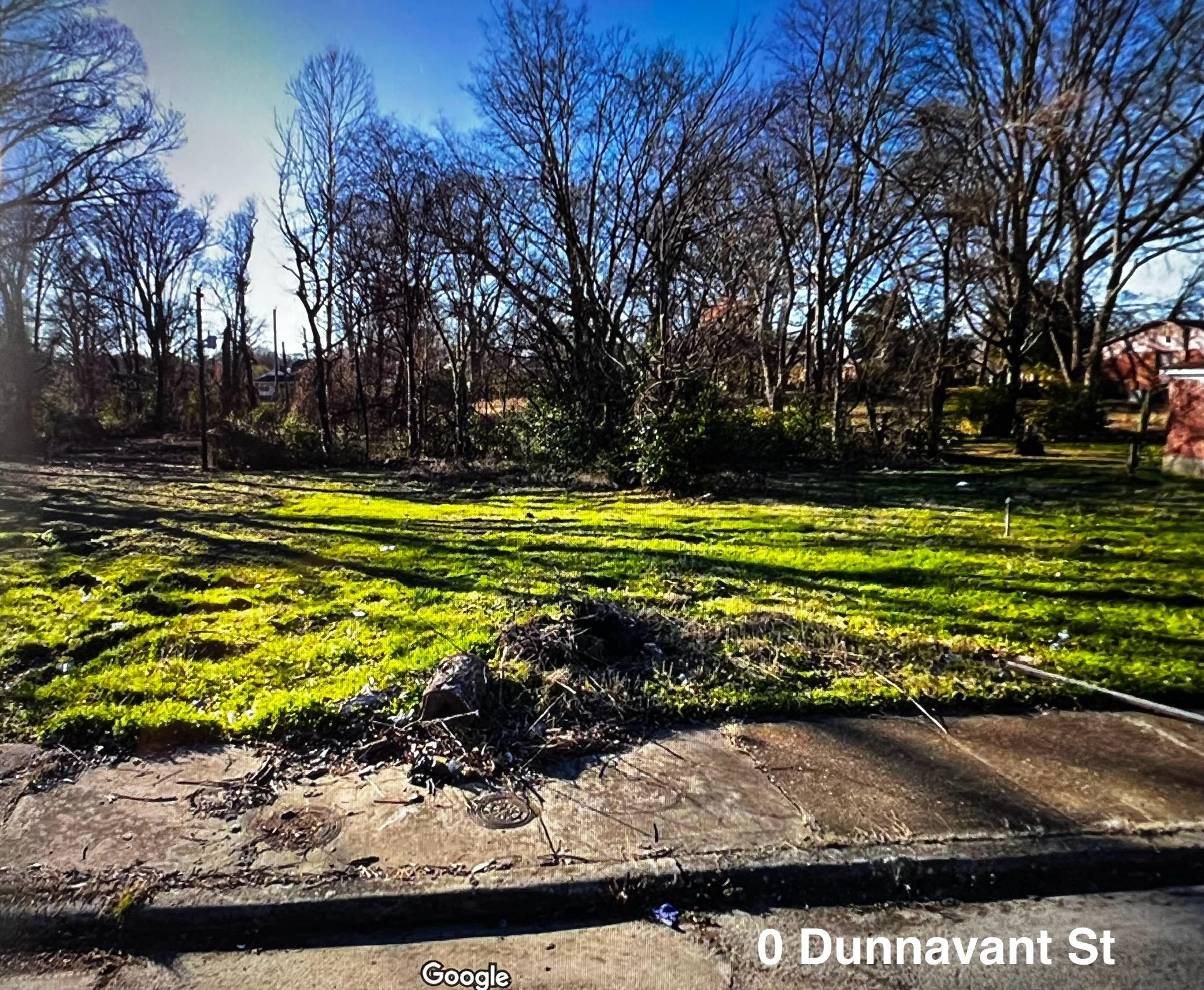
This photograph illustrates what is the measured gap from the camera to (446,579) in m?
6.00

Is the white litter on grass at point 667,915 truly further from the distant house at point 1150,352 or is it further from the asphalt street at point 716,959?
the distant house at point 1150,352

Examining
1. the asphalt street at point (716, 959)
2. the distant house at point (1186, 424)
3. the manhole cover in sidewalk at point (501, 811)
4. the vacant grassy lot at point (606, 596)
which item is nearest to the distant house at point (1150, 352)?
the distant house at point (1186, 424)

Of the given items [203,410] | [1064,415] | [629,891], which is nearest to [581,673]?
[629,891]

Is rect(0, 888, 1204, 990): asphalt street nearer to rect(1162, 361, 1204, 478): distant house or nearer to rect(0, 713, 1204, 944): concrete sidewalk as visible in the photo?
rect(0, 713, 1204, 944): concrete sidewalk

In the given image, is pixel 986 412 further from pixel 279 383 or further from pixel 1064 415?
pixel 279 383

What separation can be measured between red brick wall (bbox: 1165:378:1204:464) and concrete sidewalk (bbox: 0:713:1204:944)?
41.0 ft

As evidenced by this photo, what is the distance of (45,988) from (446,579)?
4097 millimetres

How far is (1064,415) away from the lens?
741 inches

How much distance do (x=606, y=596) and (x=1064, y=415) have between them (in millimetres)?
18486

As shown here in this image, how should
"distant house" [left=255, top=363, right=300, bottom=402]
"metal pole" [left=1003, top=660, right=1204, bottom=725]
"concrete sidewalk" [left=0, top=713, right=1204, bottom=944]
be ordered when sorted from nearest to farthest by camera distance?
1. "concrete sidewalk" [left=0, top=713, right=1204, bottom=944]
2. "metal pole" [left=1003, top=660, right=1204, bottom=725]
3. "distant house" [left=255, top=363, right=300, bottom=402]

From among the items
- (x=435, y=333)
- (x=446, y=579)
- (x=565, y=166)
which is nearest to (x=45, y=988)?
(x=446, y=579)

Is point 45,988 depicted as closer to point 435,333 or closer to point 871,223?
point 871,223

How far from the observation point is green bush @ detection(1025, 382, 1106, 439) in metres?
18.8

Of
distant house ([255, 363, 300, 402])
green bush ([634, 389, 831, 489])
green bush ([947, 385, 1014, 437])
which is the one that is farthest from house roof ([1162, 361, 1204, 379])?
distant house ([255, 363, 300, 402])
